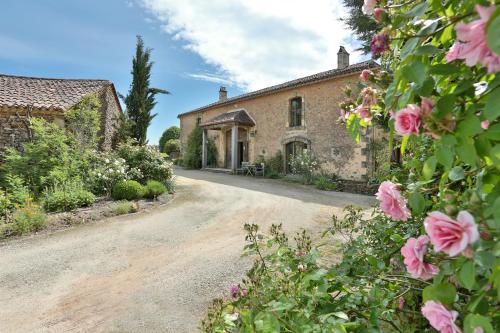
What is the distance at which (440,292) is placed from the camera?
73cm

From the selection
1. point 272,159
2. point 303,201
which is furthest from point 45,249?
point 272,159

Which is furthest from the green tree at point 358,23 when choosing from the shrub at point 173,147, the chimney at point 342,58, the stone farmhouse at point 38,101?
the shrub at point 173,147

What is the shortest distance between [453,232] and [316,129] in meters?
14.4

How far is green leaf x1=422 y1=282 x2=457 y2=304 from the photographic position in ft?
2.36

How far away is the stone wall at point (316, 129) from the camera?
1312 centimetres

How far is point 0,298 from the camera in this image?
3459 millimetres

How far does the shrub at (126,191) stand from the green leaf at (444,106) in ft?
30.1

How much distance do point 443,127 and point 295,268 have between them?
1175 mm

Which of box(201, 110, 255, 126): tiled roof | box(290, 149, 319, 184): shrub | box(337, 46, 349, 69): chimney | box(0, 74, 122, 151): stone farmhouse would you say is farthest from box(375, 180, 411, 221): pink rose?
box(201, 110, 255, 126): tiled roof

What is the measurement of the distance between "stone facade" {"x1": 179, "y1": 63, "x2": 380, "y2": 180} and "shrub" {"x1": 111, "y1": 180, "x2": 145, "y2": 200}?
28.6 feet

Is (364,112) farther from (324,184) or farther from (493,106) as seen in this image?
(324,184)

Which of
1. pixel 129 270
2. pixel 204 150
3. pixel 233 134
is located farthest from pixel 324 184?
pixel 204 150

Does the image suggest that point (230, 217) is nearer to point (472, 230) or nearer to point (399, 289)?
point (399, 289)

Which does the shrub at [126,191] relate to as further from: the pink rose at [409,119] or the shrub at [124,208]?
the pink rose at [409,119]
